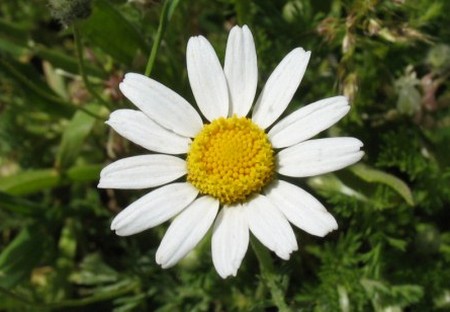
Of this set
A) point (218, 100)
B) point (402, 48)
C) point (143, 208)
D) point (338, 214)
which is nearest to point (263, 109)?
point (218, 100)

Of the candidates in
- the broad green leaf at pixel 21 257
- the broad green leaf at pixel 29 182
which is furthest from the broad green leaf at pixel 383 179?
the broad green leaf at pixel 21 257

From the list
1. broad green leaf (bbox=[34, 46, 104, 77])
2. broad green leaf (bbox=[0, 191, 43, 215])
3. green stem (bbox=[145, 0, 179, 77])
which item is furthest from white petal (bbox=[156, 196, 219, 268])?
broad green leaf (bbox=[34, 46, 104, 77])

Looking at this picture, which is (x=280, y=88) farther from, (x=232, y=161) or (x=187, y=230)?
(x=187, y=230)

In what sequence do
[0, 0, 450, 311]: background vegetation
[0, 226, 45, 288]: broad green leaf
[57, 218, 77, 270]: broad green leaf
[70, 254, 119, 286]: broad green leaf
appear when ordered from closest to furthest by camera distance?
[0, 0, 450, 311]: background vegetation → [0, 226, 45, 288]: broad green leaf → [70, 254, 119, 286]: broad green leaf → [57, 218, 77, 270]: broad green leaf

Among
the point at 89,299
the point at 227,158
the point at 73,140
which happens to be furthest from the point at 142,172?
the point at 73,140

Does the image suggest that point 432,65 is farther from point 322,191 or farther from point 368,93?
point 322,191

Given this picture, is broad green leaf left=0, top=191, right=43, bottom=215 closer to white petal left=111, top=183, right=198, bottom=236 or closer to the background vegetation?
the background vegetation
